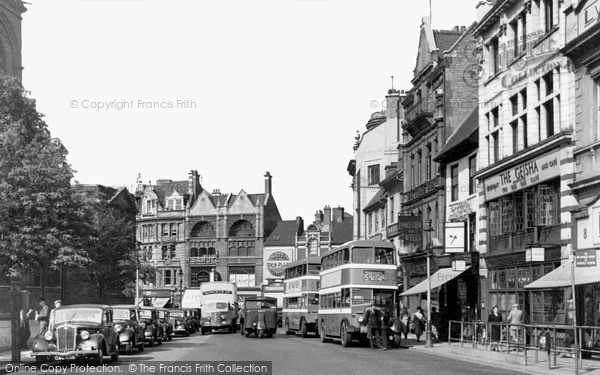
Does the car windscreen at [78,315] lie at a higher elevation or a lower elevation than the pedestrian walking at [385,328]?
higher

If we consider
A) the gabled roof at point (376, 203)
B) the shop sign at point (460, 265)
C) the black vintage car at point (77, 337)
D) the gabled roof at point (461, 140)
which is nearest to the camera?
the black vintage car at point (77, 337)

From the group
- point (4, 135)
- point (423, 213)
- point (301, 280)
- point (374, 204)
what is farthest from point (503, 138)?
point (374, 204)

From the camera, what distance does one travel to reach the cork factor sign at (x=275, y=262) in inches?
4237

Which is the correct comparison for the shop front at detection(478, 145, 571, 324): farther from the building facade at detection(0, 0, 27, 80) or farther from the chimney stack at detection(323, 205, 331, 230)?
the chimney stack at detection(323, 205, 331, 230)

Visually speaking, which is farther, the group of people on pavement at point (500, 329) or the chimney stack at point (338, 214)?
the chimney stack at point (338, 214)

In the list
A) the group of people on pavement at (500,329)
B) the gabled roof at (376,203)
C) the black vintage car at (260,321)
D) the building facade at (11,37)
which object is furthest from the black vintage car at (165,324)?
the building facade at (11,37)

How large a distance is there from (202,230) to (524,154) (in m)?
81.6

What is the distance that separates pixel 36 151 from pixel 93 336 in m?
15.4

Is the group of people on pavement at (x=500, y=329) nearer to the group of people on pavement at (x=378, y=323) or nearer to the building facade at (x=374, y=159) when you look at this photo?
the group of people on pavement at (x=378, y=323)

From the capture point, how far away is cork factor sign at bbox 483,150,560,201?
30891 millimetres

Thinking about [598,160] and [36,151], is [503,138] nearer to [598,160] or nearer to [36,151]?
[598,160]

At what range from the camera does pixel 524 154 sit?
1310 inches

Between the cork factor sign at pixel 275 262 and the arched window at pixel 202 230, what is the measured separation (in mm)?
8234

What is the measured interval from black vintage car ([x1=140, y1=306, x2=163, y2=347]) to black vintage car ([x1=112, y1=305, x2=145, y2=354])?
3343mm
